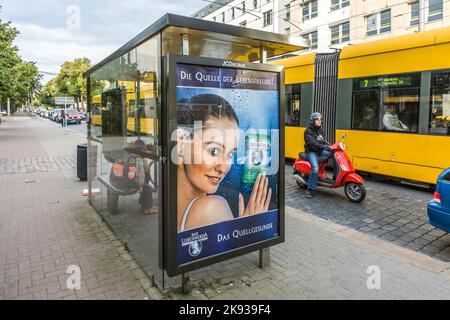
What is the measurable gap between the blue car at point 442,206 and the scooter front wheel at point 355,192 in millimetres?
2221

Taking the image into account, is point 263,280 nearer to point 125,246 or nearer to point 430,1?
point 125,246

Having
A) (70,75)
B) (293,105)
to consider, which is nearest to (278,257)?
(293,105)

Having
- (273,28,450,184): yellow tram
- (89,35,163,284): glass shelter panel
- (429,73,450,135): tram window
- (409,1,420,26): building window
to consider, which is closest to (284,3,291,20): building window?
(409,1,420,26): building window

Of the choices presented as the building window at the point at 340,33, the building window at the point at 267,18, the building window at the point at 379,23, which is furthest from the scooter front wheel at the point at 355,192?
the building window at the point at 267,18

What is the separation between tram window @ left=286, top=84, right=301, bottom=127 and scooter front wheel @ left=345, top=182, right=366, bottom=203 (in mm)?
4396

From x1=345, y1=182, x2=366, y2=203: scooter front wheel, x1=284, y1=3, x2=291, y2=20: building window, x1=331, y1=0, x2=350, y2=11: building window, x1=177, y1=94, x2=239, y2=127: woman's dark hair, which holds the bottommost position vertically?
x1=345, y1=182, x2=366, y2=203: scooter front wheel

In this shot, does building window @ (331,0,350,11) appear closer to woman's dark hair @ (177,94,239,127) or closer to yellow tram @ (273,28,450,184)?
yellow tram @ (273,28,450,184)

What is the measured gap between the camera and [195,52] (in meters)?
3.96

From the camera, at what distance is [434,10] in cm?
2444

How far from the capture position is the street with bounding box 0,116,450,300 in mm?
3535

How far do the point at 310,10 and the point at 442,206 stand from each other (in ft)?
109

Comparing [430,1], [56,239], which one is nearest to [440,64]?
[56,239]

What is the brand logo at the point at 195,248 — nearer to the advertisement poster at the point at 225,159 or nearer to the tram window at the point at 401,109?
the advertisement poster at the point at 225,159

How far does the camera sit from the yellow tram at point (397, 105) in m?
7.60
